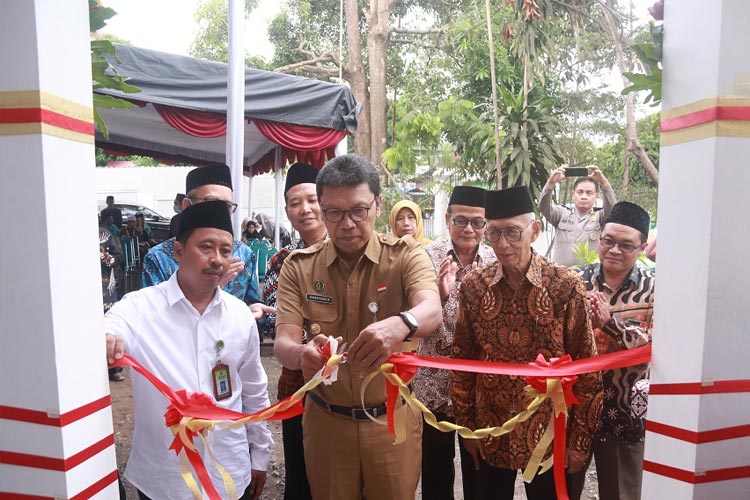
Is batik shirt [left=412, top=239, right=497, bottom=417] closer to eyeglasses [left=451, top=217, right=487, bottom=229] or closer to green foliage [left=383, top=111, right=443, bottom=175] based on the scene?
eyeglasses [left=451, top=217, right=487, bottom=229]

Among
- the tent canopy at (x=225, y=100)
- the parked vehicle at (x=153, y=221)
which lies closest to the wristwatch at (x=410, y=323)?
the tent canopy at (x=225, y=100)

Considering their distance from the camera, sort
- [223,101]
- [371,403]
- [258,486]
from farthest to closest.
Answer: [223,101] < [258,486] < [371,403]

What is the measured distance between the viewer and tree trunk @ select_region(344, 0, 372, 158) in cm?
1343

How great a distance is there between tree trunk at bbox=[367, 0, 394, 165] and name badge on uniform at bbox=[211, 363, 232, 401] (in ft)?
35.4

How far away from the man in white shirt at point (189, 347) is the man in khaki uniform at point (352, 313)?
0.83ft

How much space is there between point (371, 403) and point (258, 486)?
75cm

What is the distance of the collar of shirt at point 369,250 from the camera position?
7.61 feet

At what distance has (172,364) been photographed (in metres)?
2.20

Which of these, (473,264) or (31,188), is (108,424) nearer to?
(31,188)

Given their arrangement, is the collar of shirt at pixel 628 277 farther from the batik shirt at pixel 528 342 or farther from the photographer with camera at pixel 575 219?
the photographer with camera at pixel 575 219

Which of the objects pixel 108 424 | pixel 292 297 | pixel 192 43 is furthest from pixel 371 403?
pixel 192 43

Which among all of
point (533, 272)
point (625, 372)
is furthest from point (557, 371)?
point (625, 372)

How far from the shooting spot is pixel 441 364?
209 centimetres

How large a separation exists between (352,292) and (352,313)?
87 millimetres
